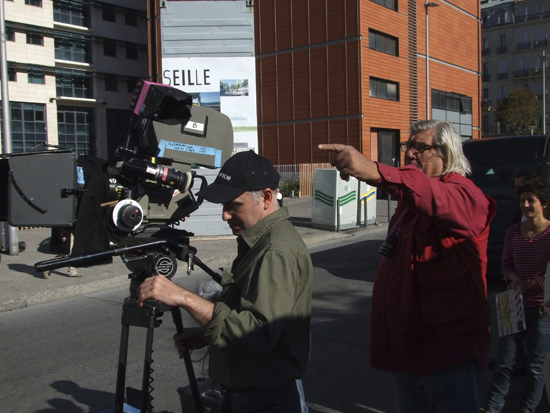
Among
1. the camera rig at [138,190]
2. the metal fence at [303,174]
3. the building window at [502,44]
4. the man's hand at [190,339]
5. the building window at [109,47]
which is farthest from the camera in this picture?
the building window at [502,44]

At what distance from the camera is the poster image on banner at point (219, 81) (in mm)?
13508

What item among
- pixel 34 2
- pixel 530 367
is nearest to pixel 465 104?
pixel 34 2

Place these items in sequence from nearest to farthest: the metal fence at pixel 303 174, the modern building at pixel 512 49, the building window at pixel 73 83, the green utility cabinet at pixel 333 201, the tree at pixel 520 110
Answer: the green utility cabinet at pixel 333 201 < the metal fence at pixel 303 174 < the tree at pixel 520 110 < the building window at pixel 73 83 < the modern building at pixel 512 49

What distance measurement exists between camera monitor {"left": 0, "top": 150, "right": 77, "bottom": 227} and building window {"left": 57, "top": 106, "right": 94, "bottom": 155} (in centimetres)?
4670

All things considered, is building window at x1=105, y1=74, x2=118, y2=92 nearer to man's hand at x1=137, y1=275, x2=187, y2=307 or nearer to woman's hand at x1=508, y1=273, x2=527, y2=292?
woman's hand at x1=508, y1=273, x2=527, y2=292

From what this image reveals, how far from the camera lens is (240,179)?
2174mm

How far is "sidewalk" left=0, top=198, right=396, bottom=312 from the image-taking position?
7.52 metres

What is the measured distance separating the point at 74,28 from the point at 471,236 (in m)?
52.0

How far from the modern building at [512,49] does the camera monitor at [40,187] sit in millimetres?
64099

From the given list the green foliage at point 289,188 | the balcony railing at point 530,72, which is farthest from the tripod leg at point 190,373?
the balcony railing at point 530,72

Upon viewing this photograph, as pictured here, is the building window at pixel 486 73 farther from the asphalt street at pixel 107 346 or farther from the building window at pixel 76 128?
the asphalt street at pixel 107 346

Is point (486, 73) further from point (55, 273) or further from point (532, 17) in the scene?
point (55, 273)

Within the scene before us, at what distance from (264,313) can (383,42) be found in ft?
108

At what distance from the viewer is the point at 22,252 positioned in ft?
35.6
